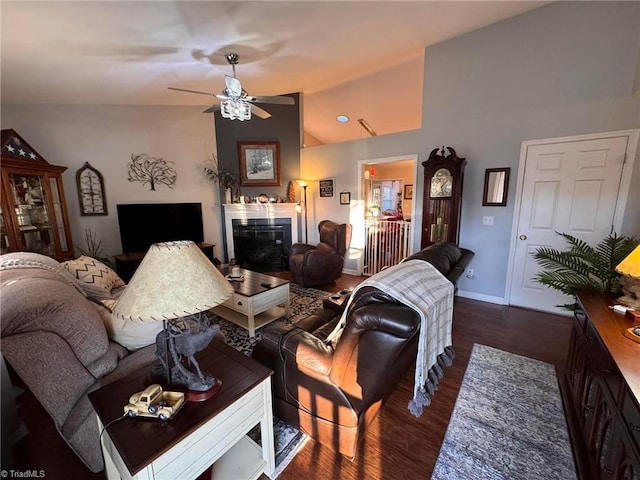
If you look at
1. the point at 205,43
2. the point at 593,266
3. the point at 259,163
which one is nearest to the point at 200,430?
the point at 593,266

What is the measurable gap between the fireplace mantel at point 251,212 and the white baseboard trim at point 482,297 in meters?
3.24

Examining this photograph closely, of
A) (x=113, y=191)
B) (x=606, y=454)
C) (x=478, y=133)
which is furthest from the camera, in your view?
(x=113, y=191)

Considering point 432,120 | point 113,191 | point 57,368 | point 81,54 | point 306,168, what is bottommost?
point 57,368

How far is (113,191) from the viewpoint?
14.2 feet

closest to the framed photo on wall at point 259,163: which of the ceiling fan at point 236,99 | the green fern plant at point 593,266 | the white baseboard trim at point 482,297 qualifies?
the ceiling fan at point 236,99

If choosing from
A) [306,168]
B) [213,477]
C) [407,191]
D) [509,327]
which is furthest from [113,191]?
[407,191]

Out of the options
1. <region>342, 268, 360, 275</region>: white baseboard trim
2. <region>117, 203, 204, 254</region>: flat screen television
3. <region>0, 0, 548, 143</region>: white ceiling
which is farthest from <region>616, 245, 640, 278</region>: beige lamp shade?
<region>117, 203, 204, 254</region>: flat screen television

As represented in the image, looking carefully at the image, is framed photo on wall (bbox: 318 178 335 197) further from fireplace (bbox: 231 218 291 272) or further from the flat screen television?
the flat screen television

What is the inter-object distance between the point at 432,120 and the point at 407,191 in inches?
200

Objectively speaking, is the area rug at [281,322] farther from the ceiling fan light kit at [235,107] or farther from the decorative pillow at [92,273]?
the ceiling fan light kit at [235,107]

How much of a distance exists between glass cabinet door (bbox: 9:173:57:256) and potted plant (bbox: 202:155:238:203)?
→ 86.0 inches

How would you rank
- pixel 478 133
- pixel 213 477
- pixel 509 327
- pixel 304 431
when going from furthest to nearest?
pixel 478 133
pixel 509 327
pixel 304 431
pixel 213 477

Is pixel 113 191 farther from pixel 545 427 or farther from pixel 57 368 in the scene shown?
pixel 545 427

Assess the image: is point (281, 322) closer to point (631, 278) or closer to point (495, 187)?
point (631, 278)
